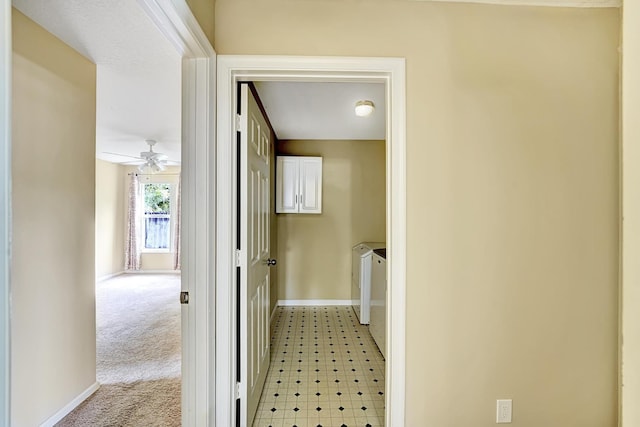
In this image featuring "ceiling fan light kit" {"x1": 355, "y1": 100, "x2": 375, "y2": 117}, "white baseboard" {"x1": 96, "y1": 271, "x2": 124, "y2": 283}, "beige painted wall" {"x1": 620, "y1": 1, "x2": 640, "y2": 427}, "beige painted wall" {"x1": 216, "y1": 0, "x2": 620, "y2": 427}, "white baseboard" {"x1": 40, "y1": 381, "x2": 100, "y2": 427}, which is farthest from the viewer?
"white baseboard" {"x1": 96, "y1": 271, "x2": 124, "y2": 283}

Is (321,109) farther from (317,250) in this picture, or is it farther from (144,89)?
(317,250)

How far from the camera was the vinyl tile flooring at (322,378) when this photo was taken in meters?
1.97

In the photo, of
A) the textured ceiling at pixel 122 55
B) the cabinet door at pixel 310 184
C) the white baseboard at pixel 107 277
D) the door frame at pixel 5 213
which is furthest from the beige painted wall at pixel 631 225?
the white baseboard at pixel 107 277

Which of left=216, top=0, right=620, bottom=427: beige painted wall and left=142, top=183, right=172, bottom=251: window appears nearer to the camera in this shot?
left=216, top=0, right=620, bottom=427: beige painted wall

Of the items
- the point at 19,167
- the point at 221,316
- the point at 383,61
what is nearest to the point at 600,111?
the point at 383,61

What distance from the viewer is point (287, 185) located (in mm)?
4199

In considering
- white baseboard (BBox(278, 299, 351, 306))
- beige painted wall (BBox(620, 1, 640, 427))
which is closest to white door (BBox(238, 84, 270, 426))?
beige painted wall (BBox(620, 1, 640, 427))

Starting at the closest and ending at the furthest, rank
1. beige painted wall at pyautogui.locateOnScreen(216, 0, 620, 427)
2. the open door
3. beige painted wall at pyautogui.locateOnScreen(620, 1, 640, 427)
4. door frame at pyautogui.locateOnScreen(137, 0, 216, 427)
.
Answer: beige painted wall at pyautogui.locateOnScreen(620, 1, 640, 427) → door frame at pyautogui.locateOnScreen(137, 0, 216, 427) → beige painted wall at pyautogui.locateOnScreen(216, 0, 620, 427) → the open door

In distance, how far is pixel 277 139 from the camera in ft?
14.2

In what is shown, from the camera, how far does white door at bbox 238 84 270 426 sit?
63.2 inches

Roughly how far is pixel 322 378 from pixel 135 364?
1658 millimetres

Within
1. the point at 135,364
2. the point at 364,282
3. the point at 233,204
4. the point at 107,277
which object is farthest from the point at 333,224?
the point at 107,277

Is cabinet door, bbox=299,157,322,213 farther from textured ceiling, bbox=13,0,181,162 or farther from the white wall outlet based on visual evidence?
the white wall outlet

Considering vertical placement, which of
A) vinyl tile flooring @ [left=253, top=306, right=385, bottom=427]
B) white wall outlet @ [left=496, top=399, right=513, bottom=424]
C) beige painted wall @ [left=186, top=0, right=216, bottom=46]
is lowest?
vinyl tile flooring @ [left=253, top=306, right=385, bottom=427]
